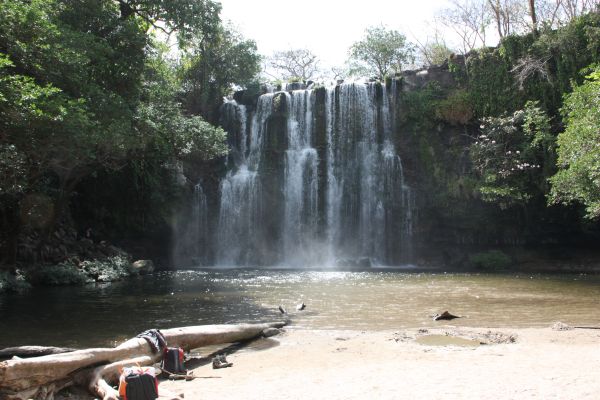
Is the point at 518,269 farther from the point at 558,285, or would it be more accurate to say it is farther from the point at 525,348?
the point at 525,348

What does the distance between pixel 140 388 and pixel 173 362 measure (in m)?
1.84

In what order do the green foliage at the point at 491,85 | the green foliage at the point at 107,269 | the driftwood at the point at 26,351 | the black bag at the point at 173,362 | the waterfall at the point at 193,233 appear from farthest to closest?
1. the waterfall at the point at 193,233
2. the green foliage at the point at 491,85
3. the green foliage at the point at 107,269
4. the black bag at the point at 173,362
5. the driftwood at the point at 26,351

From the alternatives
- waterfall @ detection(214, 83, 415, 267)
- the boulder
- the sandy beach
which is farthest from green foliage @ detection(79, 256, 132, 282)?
the sandy beach

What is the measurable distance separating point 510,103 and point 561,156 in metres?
8.16

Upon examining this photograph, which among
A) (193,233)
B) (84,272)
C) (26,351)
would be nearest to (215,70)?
(193,233)

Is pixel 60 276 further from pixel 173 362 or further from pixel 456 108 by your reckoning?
pixel 456 108

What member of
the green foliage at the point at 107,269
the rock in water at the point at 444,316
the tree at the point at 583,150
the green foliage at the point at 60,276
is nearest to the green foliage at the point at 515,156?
the tree at the point at 583,150

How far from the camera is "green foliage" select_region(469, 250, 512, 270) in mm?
24909

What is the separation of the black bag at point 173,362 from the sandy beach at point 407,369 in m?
0.29

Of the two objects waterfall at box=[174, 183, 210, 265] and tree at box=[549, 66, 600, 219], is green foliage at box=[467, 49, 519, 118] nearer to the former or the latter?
tree at box=[549, 66, 600, 219]

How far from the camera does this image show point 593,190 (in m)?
17.9

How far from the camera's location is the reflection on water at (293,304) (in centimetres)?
1022

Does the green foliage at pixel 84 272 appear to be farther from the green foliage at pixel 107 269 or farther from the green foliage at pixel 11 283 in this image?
the green foliage at pixel 11 283

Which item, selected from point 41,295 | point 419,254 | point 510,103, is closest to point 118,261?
point 41,295
